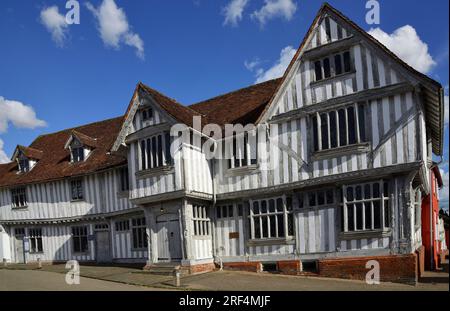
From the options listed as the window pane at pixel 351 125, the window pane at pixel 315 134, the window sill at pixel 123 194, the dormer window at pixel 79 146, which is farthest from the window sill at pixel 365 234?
the dormer window at pixel 79 146

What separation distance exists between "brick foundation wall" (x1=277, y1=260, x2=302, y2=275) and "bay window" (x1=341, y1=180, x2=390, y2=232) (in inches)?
96.8

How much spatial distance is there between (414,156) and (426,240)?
612 cm

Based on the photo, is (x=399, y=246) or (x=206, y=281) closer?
(x=399, y=246)

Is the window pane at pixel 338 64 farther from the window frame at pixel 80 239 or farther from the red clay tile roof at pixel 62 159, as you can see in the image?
the window frame at pixel 80 239

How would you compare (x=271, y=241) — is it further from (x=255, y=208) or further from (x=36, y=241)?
(x=36, y=241)

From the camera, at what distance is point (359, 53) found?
48.2 ft

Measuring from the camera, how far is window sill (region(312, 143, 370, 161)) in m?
14.4

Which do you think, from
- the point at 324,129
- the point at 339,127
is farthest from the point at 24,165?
the point at 339,127

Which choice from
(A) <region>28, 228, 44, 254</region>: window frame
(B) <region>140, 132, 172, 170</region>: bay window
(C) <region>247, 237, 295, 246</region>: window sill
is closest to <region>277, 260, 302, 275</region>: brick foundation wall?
(C) <region>247, 237, 295, 246</region>: window sill
